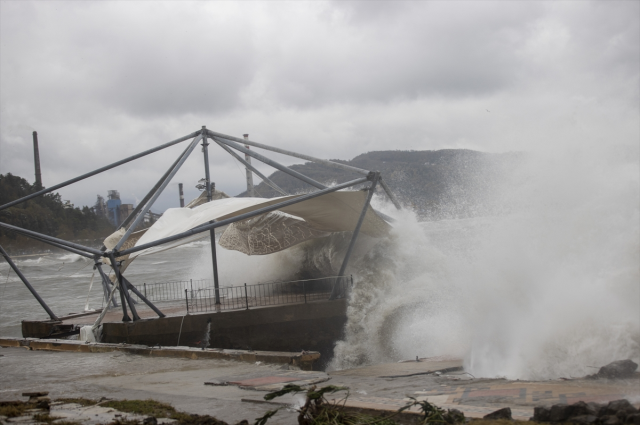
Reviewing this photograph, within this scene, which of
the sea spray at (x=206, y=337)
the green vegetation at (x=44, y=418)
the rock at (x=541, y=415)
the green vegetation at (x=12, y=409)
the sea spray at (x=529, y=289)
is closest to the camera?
the rock at (x=541, y=415)

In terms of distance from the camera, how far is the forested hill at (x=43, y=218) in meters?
90.8

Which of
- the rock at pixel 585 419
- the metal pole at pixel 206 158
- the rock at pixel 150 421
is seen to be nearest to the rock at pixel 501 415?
the rock at pixel 585 419

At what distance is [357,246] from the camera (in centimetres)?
2044

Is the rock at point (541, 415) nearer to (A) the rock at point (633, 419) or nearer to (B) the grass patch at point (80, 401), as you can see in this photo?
(A) the rock at point (633, 419)

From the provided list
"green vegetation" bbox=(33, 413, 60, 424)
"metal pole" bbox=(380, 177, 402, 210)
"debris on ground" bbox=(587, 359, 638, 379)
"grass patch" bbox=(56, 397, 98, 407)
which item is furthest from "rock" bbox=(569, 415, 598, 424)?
"metal pole" bbox=(380, 177, 402, 210)

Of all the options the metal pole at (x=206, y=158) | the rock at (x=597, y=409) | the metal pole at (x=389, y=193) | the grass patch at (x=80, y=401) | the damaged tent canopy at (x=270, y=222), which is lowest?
the grass patch at (x=80, y=401)

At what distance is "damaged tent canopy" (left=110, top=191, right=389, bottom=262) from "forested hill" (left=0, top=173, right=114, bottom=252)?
262 feet

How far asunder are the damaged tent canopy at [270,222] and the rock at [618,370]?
10.1 metres

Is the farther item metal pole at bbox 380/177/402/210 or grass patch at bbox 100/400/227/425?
metal pole at bbox 380/177/402/210

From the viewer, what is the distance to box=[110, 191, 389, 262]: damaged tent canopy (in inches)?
653

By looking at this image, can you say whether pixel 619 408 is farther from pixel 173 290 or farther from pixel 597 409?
pixel 173 290

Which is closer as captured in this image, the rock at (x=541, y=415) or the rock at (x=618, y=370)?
the rock at (x=541, y=415)

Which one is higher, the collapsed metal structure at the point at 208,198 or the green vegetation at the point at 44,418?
the collapsed metal structure at the point at 208,198

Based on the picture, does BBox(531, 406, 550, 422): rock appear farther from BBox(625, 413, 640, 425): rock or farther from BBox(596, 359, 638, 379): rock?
BBox(596, 359, 638, 379): rock
